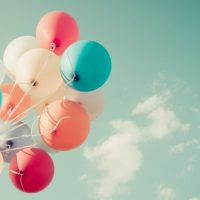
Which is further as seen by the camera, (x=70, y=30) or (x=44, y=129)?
(x=70, y=30)

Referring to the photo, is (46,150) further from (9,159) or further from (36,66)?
(36,66)

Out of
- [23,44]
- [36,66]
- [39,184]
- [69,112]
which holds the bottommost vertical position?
[39,184]

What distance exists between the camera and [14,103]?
494 cm

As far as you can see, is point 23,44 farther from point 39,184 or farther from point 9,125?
point 39,184

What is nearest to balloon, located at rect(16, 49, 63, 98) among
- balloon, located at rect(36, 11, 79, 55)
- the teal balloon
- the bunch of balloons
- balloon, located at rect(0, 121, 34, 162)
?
the bunch of balloons

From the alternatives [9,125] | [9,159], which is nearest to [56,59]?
[9,125]

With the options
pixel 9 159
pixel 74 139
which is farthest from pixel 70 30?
pixel 9 159

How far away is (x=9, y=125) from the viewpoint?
4789 millimetres

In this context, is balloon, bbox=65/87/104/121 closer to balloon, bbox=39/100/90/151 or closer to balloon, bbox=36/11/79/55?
balloon, bbox=39/100/90/151

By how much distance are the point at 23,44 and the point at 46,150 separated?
1.58 metres

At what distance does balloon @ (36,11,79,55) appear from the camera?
5070 millimetres

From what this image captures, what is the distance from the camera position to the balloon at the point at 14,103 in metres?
4.87

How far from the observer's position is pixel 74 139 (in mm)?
4633

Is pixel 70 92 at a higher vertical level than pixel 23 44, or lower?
lower
